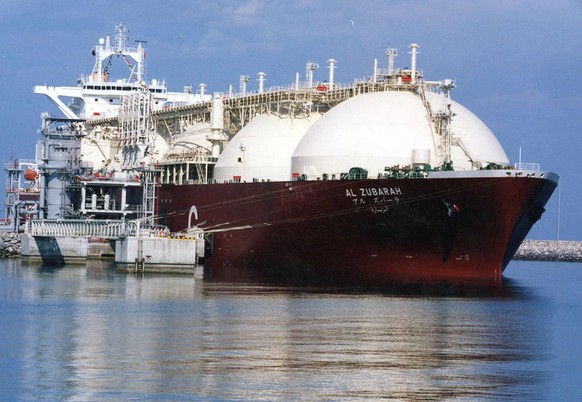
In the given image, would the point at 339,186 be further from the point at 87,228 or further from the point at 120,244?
the point at 87,228

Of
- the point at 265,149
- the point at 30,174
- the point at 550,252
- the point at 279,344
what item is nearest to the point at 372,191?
the point at 265,149

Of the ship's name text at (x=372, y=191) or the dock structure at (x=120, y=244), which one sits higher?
the ship's name text at (x=372, y=191)

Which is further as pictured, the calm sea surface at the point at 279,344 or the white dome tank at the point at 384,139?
the white dome tank at the point at 384,139

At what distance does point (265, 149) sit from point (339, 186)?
1113cm

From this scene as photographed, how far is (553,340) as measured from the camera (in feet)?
123

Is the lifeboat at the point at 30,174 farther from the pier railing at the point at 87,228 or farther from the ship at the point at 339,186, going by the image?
the pier railing at the point at 87,228

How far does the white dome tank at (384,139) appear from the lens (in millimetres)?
58750

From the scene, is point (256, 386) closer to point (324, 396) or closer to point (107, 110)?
point (324, 396)

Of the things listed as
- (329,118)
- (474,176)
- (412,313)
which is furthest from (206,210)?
(412,313)

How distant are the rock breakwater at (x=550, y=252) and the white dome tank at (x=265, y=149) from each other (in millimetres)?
65753

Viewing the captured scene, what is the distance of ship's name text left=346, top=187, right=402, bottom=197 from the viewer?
5570cm

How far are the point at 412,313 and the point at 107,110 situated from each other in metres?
59.3

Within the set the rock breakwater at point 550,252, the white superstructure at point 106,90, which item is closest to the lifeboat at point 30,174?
the white superstructure at point 106,90

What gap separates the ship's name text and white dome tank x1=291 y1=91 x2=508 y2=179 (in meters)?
1.95
